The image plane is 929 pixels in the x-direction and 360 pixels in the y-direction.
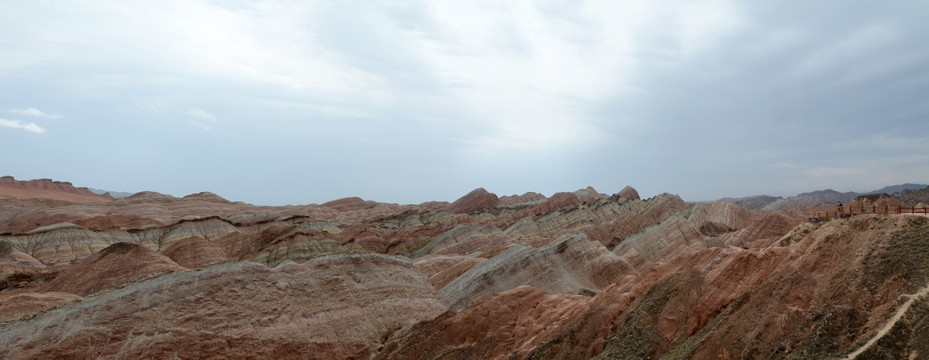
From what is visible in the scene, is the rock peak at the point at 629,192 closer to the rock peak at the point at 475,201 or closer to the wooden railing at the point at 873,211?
the rock peak at the point at 475,201

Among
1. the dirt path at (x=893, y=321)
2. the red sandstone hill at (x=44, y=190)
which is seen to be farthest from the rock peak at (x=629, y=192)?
the red sandstone hill at (x=44, y=190)

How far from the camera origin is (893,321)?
38.5ft

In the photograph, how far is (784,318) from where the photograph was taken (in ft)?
44.3

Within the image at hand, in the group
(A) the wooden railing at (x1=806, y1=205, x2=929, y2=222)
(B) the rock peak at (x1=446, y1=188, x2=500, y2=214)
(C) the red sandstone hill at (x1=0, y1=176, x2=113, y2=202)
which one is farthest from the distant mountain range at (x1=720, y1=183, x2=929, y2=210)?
(C) the red sandstone hill at (x1=0, y1=176, x2=113, y2=202)

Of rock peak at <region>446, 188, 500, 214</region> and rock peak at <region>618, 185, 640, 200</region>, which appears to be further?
rock peak at <region>446, 188, 500, 214</region>

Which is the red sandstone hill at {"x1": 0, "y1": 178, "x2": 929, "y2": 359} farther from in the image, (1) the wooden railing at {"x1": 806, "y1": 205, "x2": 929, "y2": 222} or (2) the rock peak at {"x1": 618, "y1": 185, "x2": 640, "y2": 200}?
(2) the rock peak at {"x1": 618, "y1": 185, "x2": 640, "y2": 200}

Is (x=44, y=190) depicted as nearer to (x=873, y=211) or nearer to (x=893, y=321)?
(x=873, y=211)

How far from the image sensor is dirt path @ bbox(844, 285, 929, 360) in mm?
11534

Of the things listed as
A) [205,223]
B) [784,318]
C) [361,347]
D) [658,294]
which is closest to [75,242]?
[205,223]

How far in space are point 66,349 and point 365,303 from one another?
11611 millimetres

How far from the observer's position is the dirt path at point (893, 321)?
11534 millimetres

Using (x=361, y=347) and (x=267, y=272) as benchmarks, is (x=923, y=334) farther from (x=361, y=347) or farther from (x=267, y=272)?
(x=267, y=272)

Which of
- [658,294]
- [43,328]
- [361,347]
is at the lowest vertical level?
[361,347]

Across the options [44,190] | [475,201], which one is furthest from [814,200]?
[44,190]
